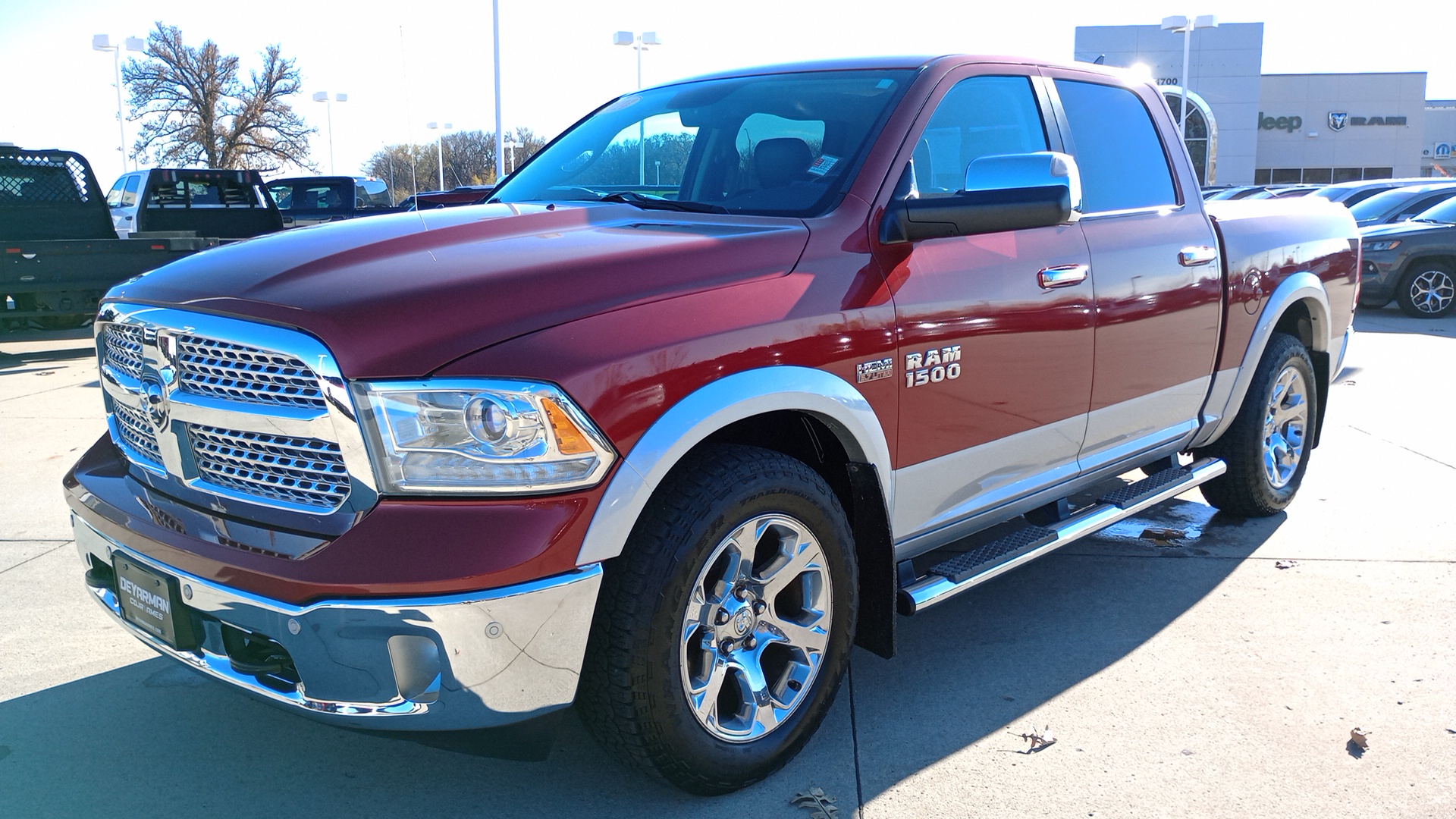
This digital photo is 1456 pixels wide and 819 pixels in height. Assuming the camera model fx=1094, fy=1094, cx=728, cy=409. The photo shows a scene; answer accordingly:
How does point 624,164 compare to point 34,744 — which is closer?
point 34,744

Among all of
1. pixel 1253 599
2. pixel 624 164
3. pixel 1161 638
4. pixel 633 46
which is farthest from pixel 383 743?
pixel 633 46

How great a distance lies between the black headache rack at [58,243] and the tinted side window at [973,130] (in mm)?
9292

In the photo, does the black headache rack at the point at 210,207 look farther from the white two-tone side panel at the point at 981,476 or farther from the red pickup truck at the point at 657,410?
the white two-tone side panel at the point at 981,476

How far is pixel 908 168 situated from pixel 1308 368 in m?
3.01

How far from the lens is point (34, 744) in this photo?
3062mm

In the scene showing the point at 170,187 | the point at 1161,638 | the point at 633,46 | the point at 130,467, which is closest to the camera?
the point at 130,467

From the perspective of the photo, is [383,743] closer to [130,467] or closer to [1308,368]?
[130,467]

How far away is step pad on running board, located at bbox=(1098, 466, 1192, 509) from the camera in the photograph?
13.6 feet

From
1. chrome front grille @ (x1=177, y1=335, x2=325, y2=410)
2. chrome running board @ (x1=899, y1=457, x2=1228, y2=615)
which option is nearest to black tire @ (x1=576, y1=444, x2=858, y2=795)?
chrome running board @ (x1=899, y1=457, x2=1228, y2=615)

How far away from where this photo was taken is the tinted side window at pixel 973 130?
3359 millimetres

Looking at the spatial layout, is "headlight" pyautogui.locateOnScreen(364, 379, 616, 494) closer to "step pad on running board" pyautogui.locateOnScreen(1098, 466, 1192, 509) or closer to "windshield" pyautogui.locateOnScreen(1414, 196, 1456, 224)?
"step pad on running board" pyautogui.locateOnScreen(1098, 466, 1192, 509)

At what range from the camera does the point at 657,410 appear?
2412 millimetres

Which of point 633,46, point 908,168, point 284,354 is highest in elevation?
point 633,46

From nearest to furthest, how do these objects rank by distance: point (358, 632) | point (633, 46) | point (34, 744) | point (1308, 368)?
point (358, 632) → point (34, 744) → point (1308, 368) → point (633, 46)
